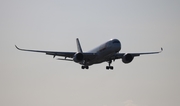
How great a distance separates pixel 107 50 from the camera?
74125 millimetres

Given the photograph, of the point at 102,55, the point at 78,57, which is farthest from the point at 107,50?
the point at 78,57

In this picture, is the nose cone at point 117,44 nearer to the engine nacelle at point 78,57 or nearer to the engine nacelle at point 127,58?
the engine nacelle at point 127,58

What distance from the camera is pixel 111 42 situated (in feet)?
243

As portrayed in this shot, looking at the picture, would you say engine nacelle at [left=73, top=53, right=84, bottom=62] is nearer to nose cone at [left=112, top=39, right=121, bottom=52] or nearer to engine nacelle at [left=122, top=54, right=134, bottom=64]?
nose cone at [left=112, top=39, right=121, bottom=52]

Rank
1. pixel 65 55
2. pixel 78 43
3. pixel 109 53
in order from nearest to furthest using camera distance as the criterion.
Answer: pixel 109 53 < pixel 65 55 < pixel 78 43

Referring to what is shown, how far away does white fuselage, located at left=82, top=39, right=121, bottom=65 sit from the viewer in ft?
242

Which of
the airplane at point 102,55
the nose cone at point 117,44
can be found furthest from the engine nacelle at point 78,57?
the nose cone at point 117,44

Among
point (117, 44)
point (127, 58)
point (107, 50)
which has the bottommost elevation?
point (127, 58)

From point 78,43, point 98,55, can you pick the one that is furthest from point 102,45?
point 78,43

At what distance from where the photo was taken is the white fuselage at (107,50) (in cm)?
7375

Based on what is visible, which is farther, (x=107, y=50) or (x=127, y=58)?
(x=127, y=58)

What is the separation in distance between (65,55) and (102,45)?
8106mm

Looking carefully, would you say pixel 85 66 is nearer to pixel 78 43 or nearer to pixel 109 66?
pixel 109 66

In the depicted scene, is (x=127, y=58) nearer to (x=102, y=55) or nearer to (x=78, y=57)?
(x=102, y=55)
